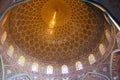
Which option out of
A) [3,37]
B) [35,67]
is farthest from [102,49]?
[3,37]

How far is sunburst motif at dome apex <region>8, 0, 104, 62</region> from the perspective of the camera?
1556cm

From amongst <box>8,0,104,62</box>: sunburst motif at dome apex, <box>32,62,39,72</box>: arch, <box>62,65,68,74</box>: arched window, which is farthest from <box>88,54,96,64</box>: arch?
<box>32,62,39,72</box>: arch

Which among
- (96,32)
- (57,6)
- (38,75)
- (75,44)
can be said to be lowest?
(38,75)

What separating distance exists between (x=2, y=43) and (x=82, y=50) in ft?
20.3

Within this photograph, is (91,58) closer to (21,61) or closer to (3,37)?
(21,61)

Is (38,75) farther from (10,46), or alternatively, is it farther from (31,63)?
(10,46)

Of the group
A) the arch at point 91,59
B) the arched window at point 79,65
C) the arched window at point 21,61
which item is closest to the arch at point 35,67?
the arched window at point 21,61

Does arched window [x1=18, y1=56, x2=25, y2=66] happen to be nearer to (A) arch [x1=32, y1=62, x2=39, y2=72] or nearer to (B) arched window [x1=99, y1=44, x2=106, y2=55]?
(A) arch [x1=32, y1=62, x2=39, y2=72]

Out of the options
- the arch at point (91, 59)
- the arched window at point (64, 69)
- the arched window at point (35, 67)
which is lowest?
the arched window at point (64, 69)

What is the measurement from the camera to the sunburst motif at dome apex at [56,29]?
15.6 metres

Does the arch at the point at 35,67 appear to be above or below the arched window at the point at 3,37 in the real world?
below

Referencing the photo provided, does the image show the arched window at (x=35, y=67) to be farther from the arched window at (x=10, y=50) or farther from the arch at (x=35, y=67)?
the arched window at (x=10, y=50)

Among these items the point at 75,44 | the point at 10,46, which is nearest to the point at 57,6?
the point at 75,44

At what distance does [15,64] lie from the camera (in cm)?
1503
